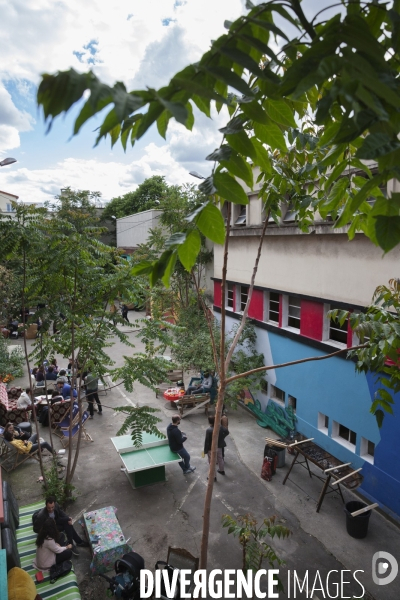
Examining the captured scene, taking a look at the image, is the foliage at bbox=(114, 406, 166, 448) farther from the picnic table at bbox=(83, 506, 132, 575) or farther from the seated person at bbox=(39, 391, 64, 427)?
the seated person at bbox=(39, 391, 64, 427)

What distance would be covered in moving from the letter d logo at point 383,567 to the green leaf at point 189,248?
27.6 ft

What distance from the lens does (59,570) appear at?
7.24m

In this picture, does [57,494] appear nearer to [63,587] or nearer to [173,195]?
[63,587]

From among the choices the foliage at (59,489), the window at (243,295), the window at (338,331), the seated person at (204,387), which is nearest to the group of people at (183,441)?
the foliage at (59,489)

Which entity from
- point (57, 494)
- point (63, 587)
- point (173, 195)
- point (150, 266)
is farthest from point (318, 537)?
point (173, 195)

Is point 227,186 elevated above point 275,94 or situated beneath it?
situated beneath

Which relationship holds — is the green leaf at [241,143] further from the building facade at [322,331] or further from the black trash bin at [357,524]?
the black trash bin at [357,524]

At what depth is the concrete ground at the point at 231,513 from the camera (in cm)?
790

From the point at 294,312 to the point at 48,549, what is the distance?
29.4 feet

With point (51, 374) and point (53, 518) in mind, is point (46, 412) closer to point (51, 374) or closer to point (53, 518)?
point (51, 374)

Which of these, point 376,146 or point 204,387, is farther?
point 204,387

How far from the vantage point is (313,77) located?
1.49 meters

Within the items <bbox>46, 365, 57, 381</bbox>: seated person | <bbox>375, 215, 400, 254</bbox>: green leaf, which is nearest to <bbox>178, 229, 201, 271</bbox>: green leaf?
<bbox>375, 215, 400, 254</bbox>: green leaf

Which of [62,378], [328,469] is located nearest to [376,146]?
[328,469]
